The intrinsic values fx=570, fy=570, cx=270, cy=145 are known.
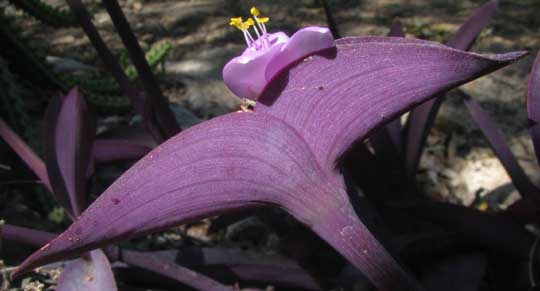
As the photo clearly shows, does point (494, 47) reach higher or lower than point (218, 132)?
lower

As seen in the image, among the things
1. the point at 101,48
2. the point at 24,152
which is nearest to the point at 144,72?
the point at 101,48

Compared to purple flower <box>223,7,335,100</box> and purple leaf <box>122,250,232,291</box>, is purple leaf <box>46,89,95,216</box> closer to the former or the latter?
purple leaf <box>122,250,232,291</box>

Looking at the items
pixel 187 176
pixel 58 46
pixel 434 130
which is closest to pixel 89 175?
pixel 187 176

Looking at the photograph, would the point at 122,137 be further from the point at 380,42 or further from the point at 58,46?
the point at 58,46

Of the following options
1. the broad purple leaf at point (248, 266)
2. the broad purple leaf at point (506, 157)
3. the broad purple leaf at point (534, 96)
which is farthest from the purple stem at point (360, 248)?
the broad purple leaf at point (506, 157)

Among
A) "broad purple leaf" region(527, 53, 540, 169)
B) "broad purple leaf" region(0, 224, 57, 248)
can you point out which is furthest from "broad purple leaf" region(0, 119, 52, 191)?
"broad purple leaf" region(527, 53, 540, 169)

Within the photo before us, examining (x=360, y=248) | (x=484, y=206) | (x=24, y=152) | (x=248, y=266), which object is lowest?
(x=484, y=206)

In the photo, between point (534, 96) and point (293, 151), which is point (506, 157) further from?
point (293, 151)

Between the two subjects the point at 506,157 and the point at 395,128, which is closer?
the point at 506,157
